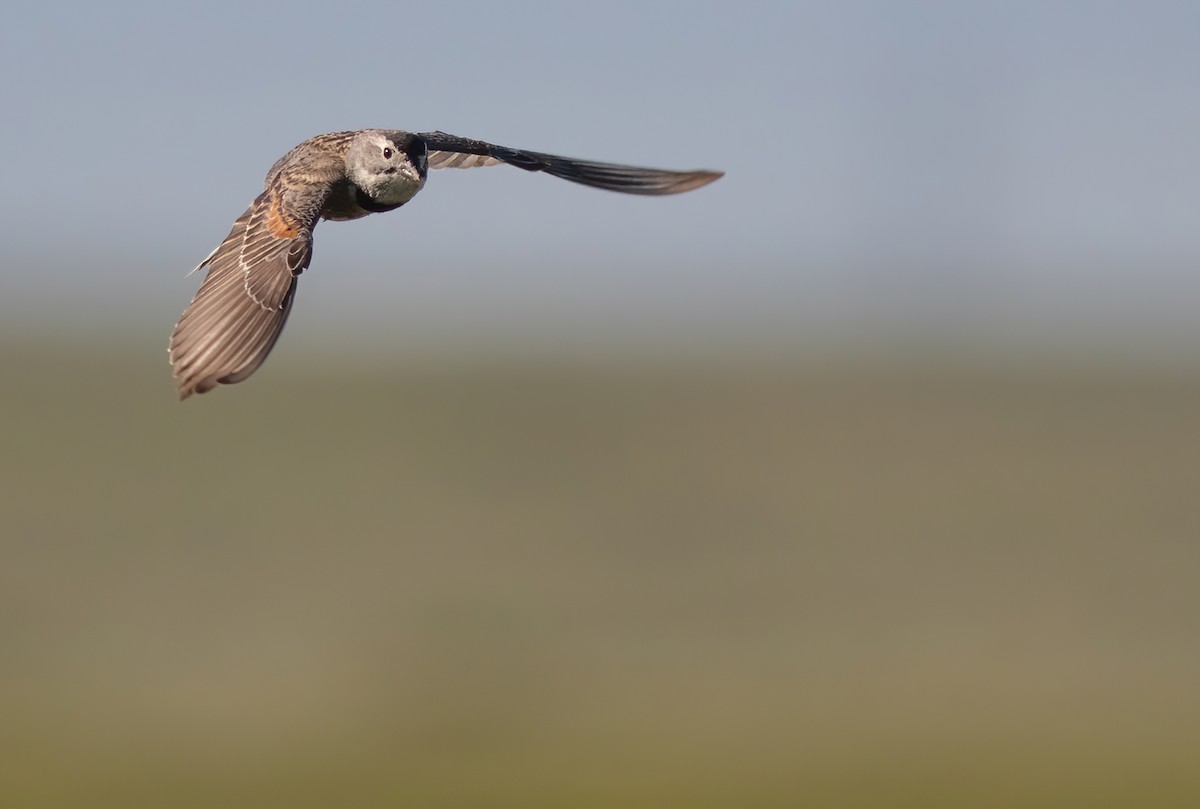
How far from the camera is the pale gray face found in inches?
447

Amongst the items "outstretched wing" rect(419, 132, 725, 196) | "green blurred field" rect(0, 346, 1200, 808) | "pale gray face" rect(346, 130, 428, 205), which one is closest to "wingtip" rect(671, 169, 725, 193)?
"outstretched wing" rect(419, 132, 725, 196)

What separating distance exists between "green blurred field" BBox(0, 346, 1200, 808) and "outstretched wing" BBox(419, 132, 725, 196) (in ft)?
208

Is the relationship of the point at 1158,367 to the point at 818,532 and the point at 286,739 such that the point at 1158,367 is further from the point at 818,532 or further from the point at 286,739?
the point at 286,739

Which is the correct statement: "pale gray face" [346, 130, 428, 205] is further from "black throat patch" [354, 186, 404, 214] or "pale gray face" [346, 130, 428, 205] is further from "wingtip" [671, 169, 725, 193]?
"wingtip" [671, 169, 725, 193]

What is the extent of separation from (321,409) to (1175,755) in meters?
44.7

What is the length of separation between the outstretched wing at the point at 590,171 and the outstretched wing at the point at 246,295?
128 cm

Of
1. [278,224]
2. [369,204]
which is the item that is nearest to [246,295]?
[278,224]

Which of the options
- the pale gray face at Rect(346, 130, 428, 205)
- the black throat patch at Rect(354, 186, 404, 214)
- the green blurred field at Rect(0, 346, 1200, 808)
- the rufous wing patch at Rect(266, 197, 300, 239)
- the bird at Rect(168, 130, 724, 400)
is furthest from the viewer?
the green blurred field at Rect(0, 346, 1200, 808)

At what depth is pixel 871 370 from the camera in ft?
383

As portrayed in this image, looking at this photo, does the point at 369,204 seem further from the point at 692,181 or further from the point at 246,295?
the point at 692,181

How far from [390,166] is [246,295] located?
111 centimetres

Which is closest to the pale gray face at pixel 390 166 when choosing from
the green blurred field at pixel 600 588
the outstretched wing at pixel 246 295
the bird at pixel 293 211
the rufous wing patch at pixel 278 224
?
the bird at pixel 293 211

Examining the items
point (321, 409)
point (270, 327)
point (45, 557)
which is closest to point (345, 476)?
point (321, 409)

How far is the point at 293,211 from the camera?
11484 mm
